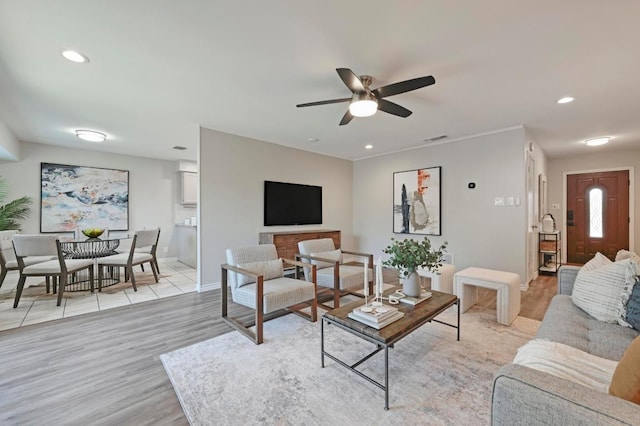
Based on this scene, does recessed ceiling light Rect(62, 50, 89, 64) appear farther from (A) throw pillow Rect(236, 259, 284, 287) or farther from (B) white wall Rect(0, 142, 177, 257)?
(B) white wall Rect(0, 142, 177, 257)

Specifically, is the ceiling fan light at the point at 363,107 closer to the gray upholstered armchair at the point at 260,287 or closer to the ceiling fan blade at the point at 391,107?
the ceiling fan blade at the point at 391,107

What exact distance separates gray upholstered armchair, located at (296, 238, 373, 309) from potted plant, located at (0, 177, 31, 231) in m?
5.22

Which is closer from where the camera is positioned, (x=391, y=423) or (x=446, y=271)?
(x=391, y=423)

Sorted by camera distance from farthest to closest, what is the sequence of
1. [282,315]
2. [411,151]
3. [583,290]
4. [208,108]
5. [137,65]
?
[411,151]
[208,108]
[282,315]
[137,65]
[583,290]

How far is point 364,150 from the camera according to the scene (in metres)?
5.62

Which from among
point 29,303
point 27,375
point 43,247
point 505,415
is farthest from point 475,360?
point 29,303

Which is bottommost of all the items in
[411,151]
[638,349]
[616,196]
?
[638,349]

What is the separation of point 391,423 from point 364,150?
485cm

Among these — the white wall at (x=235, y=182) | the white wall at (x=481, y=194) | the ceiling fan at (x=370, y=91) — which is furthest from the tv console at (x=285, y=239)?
the ceiling fan at (x=370, y=91)

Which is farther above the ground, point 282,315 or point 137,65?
point 137,65

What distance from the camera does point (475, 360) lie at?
2.13 metres

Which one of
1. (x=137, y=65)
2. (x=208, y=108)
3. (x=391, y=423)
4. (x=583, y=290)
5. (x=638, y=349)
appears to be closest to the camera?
(x=638, y=349)

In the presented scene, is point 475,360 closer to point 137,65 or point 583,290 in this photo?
point 583,290

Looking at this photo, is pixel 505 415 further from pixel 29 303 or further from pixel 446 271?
pixel 29 303
